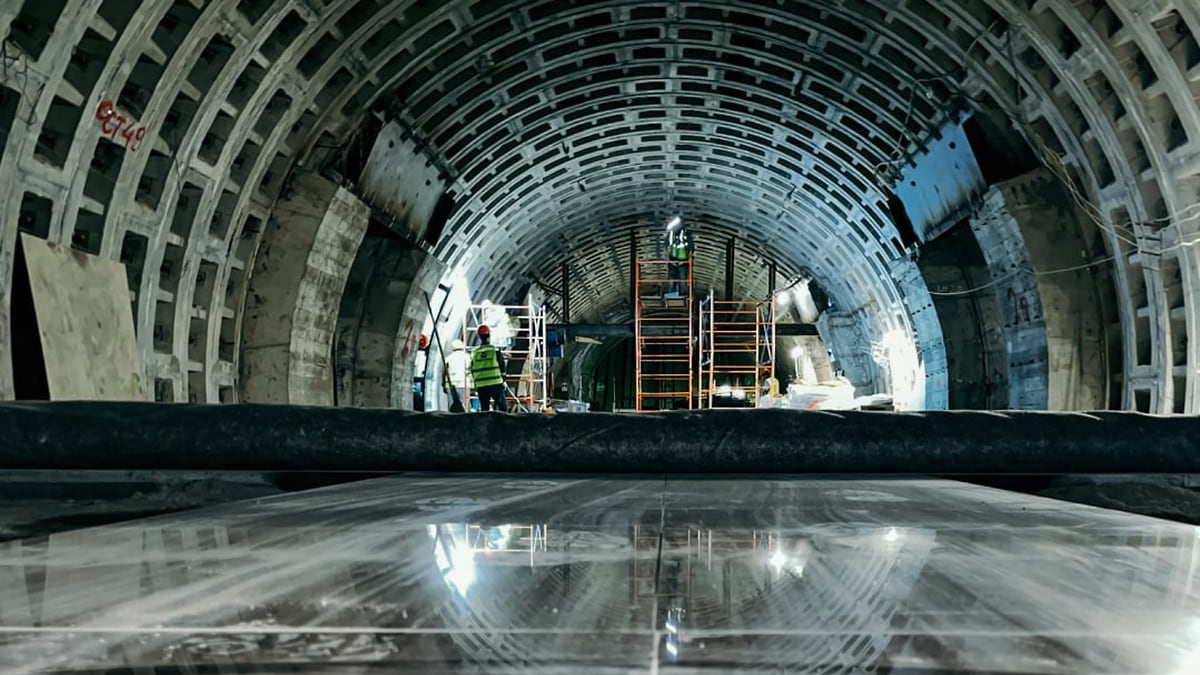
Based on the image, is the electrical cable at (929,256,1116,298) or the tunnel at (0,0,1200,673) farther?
the electrical cable at (929,256,1116,298)

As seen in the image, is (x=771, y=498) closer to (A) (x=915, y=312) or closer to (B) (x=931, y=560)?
(B) (x=931, y=560)

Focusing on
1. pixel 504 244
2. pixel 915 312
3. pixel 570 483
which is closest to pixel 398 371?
pixel 504 244

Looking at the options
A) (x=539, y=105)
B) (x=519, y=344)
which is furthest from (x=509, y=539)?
(x=519, y=344)

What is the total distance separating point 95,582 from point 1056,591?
6.45ft

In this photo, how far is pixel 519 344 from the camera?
2773 cm

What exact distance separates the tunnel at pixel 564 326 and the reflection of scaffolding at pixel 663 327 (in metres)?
1.51

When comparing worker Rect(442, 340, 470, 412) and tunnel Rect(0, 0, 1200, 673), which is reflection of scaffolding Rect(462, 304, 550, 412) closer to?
tunnel Rect(0, 0, 1200, 673)

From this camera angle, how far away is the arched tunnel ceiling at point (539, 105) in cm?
903

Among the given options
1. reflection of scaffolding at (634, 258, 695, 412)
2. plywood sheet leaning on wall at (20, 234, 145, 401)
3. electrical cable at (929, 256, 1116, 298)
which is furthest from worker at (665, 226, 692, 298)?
plywood sheet leaning on wall at (20, 234, 145, 401)

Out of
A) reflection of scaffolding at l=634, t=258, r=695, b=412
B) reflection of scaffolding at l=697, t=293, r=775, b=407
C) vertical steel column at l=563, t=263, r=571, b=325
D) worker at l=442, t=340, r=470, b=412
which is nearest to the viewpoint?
worker at l=442, t=340, r=470, b=412

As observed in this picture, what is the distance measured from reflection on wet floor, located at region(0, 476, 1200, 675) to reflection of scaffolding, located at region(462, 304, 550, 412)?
19.2 m

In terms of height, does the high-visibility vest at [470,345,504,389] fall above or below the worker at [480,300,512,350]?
below

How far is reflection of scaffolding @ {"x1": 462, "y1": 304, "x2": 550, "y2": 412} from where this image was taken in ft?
74.1

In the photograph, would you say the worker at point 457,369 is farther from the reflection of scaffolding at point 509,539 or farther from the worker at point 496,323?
the reflection of scaffolding at point 509,539
